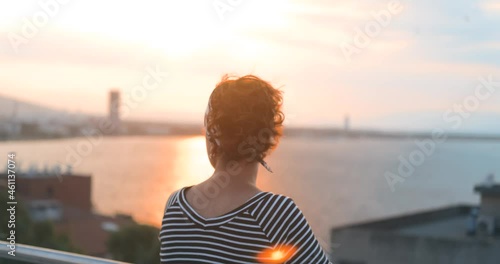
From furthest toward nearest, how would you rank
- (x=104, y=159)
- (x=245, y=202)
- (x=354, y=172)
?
(x=104, y=159)
(x=354, y=172)
(x=245, y=202)

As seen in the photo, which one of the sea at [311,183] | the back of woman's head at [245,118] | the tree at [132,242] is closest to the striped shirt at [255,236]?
the back of woman's head at [245,118]

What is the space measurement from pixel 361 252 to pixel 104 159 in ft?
427

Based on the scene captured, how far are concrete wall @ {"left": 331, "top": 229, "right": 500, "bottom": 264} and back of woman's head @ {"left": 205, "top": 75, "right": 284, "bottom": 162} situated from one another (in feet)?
65.2

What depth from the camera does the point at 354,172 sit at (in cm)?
13762

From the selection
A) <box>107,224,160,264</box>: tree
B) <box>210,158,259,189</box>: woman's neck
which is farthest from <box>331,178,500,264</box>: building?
<box>210,158,259,189</box>: woman's neck

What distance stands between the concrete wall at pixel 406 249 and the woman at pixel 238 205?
19840 mm

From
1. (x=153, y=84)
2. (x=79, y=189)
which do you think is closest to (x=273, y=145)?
(x=153, y=84)

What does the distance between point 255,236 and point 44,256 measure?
108cm

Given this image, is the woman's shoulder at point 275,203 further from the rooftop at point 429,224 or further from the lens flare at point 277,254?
the rooftop at point 429,224

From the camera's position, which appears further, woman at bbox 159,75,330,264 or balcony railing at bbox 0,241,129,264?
balcony railing at bbox 0,241,129,264

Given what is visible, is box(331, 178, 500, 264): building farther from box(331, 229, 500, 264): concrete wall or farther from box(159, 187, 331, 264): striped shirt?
box(159, 187, 331, 264): striped shirt

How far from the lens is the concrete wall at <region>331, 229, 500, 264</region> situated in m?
20.2

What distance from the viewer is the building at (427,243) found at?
20.3 meters

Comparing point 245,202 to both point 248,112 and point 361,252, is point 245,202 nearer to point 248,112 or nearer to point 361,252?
point 248,112
